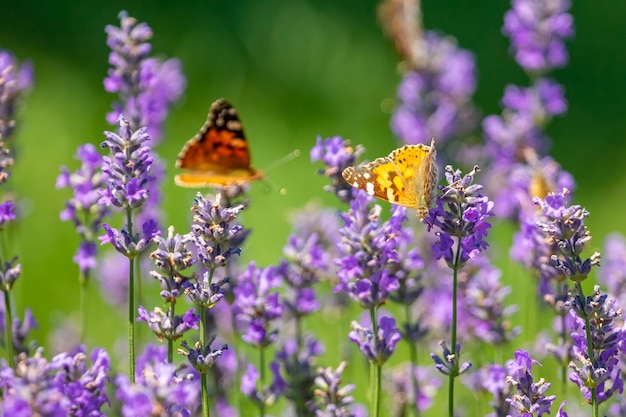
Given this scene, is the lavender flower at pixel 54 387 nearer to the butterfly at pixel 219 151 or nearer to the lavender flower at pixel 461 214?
the lavender flower at pixel 461 214

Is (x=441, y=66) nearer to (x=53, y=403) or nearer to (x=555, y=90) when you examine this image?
(x=555, y=90)

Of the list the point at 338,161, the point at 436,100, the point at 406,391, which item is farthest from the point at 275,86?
the point at 338,161

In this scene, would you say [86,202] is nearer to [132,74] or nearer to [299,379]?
[132,74]

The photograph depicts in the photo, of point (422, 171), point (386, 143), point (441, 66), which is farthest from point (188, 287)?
point (386, 143)

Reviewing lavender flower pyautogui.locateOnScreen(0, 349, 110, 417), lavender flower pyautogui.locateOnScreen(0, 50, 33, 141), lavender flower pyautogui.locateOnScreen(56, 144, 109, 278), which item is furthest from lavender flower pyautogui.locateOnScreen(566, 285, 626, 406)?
lavender flower pyautogui.locateOnScreen(0, 50, 33, 141)

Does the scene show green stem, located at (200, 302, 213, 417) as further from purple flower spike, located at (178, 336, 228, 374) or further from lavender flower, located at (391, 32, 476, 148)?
lavender flower, located at (391, 32, 476, 148)

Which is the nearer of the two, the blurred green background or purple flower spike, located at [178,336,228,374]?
purple flower spike, located at [178,336,228,374]
